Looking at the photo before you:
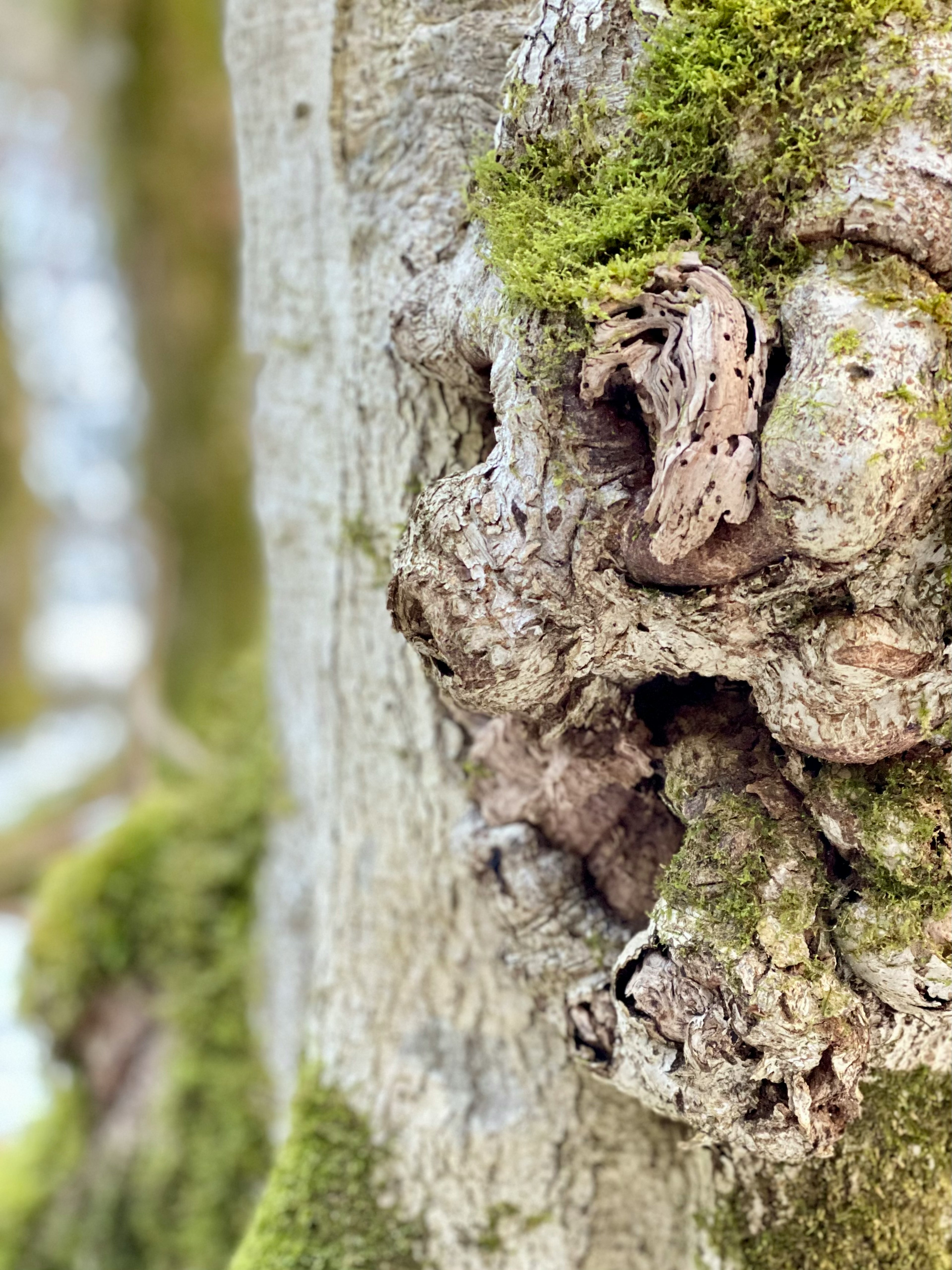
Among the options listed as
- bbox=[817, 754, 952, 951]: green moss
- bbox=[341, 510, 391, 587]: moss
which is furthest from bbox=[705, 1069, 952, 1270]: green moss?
bbox=[341, 510, 391, 587]: moss

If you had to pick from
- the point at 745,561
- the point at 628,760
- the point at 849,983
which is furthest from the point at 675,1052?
the point at 745,561

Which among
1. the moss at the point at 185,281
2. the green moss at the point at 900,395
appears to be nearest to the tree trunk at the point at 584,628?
the green moss at the point at 900,395

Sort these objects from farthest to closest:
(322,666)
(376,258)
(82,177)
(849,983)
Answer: (82,177), (322,666), (376,258), (849,983)

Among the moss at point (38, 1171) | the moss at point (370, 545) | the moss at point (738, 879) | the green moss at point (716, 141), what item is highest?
the green moss at point (716, 141)

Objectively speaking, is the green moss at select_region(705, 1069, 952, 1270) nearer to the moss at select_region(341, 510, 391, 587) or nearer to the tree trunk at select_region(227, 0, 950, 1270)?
the tree trunk at select_region(227, 0, 950, 1270)

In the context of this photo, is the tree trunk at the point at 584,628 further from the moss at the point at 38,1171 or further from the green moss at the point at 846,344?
the moss at the point at 38,1171

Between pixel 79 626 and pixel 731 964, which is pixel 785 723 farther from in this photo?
pixel 79 626
